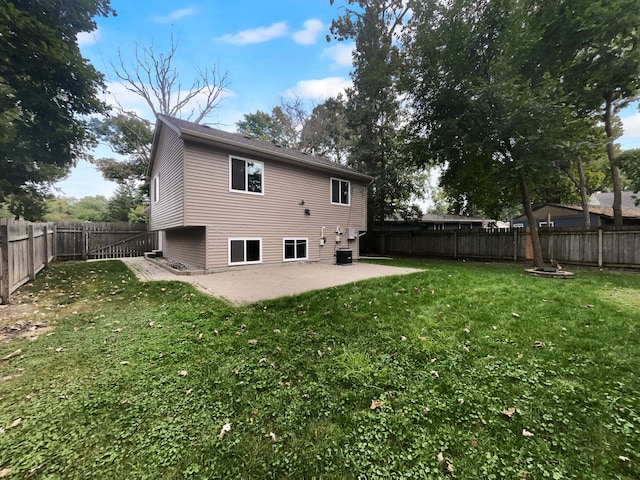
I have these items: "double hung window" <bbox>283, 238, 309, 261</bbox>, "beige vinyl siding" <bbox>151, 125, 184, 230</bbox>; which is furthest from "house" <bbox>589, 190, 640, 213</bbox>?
"beige vinyl siding" <bbox>151, 125, 184, 230</bbox>

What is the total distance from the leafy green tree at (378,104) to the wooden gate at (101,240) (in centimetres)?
1434

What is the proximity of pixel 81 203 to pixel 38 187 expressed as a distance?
3062 centimetres

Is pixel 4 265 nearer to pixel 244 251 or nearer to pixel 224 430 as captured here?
pixel 244 251

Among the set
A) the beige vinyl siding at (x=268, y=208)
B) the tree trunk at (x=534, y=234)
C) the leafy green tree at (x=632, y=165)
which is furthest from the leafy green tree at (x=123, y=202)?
the leafy green tree at (x=632, y=165)

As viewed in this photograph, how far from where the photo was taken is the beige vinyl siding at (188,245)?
925 cm

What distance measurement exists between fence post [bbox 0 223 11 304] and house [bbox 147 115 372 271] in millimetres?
3831

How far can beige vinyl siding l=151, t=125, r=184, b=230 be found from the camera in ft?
29.5

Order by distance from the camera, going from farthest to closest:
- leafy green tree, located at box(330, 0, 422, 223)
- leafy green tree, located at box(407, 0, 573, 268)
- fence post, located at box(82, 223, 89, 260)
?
leafy green tree, located at box(330, 0, 422, 223) < fence post, located at box(82, 223, 89, 260) < leafy green tree, located at box(407, 0, 573, 268)

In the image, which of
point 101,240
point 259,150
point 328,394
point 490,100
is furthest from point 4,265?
point 490,100

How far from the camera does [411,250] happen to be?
16938 mm

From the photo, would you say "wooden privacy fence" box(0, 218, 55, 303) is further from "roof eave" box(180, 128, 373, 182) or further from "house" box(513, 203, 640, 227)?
"house" box(513, 203, 640, 227)

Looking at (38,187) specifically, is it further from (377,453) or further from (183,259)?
(377,453)

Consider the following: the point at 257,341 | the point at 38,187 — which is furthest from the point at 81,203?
the point at 257,341

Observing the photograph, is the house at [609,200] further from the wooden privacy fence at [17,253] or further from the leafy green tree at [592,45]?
the wooden privacy fence at [17,253]
